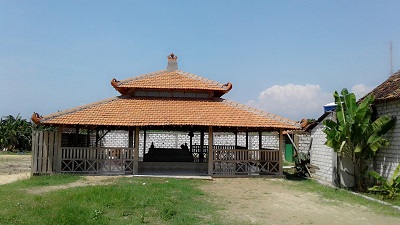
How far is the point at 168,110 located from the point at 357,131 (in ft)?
24.1

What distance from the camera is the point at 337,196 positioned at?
1091 centimetres

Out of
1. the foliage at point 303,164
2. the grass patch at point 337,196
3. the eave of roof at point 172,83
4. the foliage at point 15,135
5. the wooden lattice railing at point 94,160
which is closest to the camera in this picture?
the grass patch at point 337,196

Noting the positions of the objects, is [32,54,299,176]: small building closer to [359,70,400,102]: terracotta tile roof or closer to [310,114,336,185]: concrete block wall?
[310,114,336,185]: concrete block wall

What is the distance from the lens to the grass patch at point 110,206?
7062 mm

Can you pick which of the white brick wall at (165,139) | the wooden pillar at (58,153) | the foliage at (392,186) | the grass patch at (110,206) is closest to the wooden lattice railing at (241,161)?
the grass patch at (110,206)

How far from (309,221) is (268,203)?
2115 millimetres

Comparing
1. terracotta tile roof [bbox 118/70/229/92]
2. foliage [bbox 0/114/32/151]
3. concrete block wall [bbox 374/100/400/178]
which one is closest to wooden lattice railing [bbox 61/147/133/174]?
terracotta tile roof [bbox 118/70/229/92]

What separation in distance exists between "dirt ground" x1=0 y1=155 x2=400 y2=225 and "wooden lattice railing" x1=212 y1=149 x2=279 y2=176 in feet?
5.33

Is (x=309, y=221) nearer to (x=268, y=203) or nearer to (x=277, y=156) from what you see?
(x=268, y=203)

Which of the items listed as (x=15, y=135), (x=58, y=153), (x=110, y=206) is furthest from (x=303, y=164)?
(x=15, y=135)

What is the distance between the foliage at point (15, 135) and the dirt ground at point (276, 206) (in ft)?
79.8

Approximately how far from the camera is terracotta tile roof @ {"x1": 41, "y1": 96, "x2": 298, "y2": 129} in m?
13.9

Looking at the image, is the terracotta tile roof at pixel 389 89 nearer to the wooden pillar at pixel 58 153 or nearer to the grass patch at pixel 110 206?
the grass patch at pixel 110 206

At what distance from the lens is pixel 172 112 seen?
1483 centimetres
